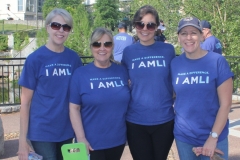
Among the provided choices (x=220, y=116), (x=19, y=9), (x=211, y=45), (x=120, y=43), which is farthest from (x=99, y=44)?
(x=19, y=9)

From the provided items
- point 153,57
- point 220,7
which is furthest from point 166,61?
point 220,7

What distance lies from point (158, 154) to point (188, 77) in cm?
93

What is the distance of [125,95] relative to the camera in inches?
129

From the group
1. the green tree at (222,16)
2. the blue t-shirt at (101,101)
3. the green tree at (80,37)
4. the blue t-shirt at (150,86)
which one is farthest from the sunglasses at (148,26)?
the green tree at (80,37)

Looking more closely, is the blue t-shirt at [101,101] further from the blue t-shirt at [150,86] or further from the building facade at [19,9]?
the building facade at [19,9]

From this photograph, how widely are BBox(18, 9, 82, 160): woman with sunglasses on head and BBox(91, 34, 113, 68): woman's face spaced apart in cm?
23

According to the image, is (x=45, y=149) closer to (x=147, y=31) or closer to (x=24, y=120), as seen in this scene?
(x=24, y=120)

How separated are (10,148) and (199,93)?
13.3 ft

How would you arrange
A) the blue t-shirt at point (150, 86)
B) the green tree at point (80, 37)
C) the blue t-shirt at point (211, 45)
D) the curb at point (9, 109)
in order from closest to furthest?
1. the blue t-shirt at point (150, 86)
2. the blue t-shirt at point (211, 45)
3. the curb at point (9, 109)
4. the green tree at point (80, 37)

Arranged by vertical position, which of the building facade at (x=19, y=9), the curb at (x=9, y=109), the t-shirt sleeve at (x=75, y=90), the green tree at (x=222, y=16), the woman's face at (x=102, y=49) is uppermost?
the building facade at (x=19, y=9)

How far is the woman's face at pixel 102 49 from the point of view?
3.26 metres

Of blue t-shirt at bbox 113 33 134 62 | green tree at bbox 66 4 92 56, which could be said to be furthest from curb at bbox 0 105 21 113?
green tree at bbox 66 4 92 56

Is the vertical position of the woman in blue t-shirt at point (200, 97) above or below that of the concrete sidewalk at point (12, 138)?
above

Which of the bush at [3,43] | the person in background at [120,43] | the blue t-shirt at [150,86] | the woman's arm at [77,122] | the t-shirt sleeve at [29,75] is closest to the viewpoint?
the t-shirt sleeve at [29,75]
